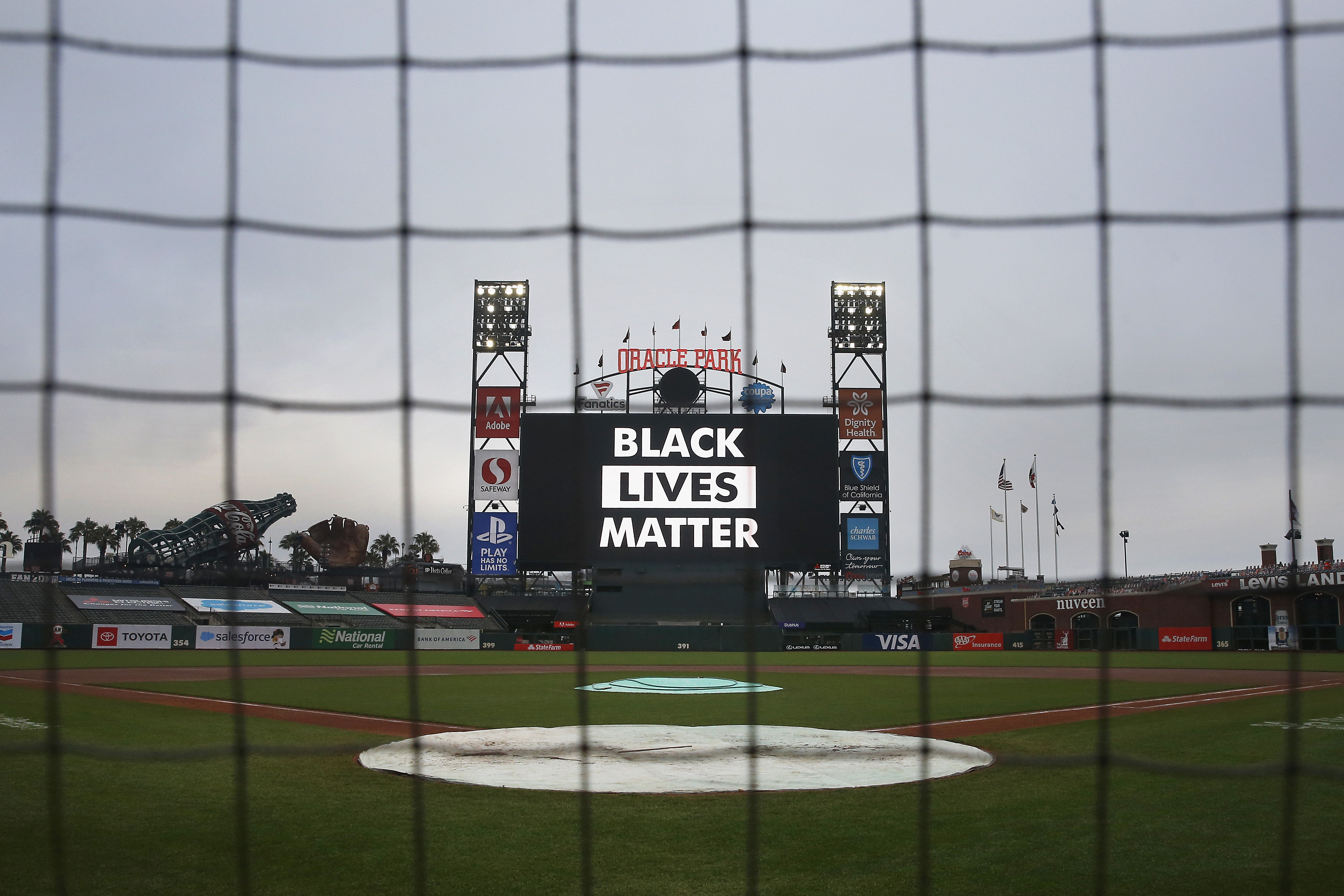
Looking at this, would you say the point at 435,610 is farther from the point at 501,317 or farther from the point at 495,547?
the point at 501,317

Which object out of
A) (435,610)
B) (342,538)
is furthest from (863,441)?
(342,538)

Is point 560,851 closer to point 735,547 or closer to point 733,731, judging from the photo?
point 733,731

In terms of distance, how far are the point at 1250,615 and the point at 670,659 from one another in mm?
17602

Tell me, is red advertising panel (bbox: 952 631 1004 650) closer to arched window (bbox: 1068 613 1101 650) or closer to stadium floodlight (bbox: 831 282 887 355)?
arched window (bbox: 1068 613 1101 650)

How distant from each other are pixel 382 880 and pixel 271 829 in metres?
1.57

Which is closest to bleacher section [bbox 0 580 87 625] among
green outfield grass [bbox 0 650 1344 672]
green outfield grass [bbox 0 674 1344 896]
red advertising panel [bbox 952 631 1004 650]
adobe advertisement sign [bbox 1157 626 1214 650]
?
green outfield grass [bbox 0 650 1344 672]

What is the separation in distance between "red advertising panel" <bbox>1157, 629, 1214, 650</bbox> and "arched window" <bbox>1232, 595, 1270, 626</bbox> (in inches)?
43.7

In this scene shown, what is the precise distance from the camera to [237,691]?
3.30 metres

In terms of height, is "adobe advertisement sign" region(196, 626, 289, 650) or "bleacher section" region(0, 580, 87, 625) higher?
"bleacher section" region(0, 580, 87, 625)

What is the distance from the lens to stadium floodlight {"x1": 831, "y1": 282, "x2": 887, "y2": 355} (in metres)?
44.2

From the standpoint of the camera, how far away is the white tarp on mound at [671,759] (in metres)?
8.09

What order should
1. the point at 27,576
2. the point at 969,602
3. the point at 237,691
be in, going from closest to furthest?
1. the point at 237,691
2. the point at 27,576
3. the point at 969,602

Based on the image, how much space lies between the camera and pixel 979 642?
4072 centimetres

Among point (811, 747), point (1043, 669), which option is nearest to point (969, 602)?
point (1043, 669)
